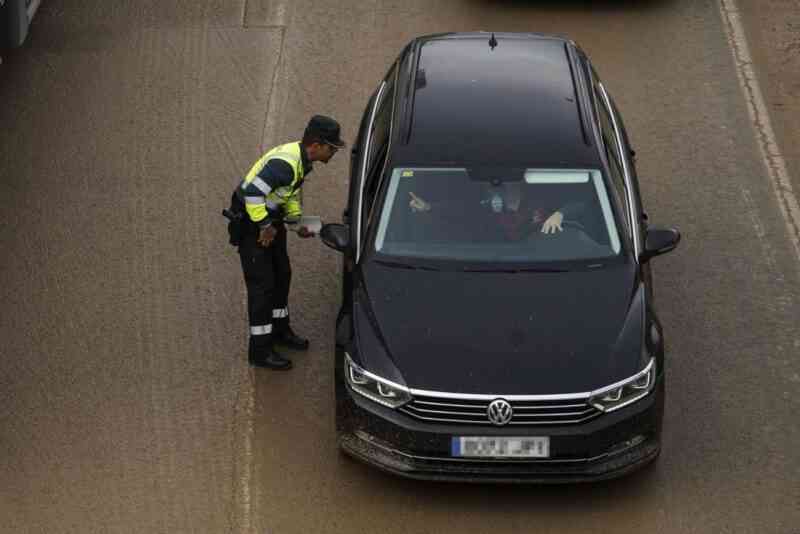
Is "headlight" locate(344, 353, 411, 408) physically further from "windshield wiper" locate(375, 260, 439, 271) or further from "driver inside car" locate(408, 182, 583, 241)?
"driver inside car" locate(408, 182, 583, 241)

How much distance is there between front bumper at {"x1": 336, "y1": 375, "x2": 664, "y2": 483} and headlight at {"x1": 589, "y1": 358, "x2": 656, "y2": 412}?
0.13 ft

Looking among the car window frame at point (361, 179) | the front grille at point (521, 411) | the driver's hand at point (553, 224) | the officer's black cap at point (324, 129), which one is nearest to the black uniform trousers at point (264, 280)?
the car window frame at point (361, 179)

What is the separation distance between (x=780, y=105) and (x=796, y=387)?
4646mm

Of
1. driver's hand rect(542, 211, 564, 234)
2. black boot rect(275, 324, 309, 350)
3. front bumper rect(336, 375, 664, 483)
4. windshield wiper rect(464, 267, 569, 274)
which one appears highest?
driver's hand rect(542, 211, 564, 234)

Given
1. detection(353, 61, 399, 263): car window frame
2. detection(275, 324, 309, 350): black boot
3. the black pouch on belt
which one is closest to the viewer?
detection(353, 61, 399, 263): car window frame

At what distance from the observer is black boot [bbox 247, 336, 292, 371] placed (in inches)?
426

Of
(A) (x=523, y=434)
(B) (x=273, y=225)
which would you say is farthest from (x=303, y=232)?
(A) (x=523, y=434)

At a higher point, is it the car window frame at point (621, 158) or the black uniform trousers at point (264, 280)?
the car window frame at point (621, 158)

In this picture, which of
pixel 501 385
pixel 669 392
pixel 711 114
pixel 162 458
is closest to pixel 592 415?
pixel 501 385

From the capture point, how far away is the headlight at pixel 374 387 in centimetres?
916

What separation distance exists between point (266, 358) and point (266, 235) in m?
0.89

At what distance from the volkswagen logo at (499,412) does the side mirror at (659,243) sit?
61.8 inches

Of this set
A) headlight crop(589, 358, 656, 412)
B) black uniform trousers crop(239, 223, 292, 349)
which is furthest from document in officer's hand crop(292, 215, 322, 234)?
headlight crop(589, 358, 656, 412)

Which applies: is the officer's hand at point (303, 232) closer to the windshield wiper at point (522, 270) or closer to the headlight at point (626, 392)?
the windshield wiper at point (522, 270)
